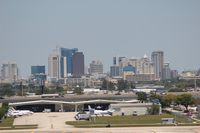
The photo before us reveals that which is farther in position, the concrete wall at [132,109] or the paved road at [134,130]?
the concrete wall at [132,109]

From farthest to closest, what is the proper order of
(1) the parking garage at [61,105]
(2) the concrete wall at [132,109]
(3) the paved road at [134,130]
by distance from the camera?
(1) the parking garage at [61,105]
(2) the concrete wall at [132,109]
(3) the paved road at [134,130]

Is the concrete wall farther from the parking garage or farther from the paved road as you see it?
the paved road

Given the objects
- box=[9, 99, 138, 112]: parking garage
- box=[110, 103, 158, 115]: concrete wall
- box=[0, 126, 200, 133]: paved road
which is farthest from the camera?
box=[9, 99, 138, 112]: parking garage

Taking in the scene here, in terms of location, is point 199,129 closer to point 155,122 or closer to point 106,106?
point 155,122

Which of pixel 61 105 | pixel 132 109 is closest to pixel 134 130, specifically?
pixel 132 109

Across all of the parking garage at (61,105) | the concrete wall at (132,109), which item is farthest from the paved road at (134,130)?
the parking garage at (61,105)

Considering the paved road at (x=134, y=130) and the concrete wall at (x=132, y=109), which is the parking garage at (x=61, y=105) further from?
the paved road at (x=134, y=130)

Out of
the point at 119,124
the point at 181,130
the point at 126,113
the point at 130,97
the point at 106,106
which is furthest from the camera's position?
the point at 130,97

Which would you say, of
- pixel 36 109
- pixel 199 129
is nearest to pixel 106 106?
pixel 36 109

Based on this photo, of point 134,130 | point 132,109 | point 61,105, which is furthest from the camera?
point 61,105

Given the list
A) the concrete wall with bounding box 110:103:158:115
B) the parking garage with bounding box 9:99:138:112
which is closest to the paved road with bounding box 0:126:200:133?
the concrete wall with bounding box 110:103:158:115

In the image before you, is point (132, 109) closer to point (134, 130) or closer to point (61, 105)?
point (61, 105)

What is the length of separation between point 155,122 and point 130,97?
225 feet

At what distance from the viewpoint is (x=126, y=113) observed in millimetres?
95438
